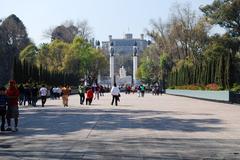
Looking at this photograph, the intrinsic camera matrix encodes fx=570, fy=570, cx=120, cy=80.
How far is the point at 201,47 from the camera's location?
298 ft

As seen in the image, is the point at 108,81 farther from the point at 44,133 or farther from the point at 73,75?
the point at 44,133

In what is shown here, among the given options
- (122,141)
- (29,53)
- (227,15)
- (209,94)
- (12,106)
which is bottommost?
(122,141)

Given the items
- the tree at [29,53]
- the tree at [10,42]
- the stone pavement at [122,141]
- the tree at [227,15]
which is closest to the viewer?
the stone pavement at [122,141]

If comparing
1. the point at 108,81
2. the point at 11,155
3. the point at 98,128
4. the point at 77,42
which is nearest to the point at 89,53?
the point at 77,42

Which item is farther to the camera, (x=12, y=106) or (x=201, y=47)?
(x=201, y=47)

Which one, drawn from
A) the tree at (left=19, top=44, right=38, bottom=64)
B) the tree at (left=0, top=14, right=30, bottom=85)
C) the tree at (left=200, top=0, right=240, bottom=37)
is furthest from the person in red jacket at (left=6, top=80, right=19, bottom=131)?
the tree at (left=19, top=44, right=38, bottom=64)

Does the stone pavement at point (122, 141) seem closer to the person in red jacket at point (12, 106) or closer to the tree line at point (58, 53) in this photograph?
the person in red jacket at point (12, 106)

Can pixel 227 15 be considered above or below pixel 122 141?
above

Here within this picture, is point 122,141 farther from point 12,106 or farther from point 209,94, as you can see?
point 209,94

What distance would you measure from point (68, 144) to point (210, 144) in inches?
149

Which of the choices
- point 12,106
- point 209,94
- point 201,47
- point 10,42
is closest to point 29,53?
point 10,42

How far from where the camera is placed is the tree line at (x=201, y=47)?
205 feet

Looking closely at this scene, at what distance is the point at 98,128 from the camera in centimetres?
2045

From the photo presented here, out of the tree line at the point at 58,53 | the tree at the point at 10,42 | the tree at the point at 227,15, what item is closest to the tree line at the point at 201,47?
the tree at the point at 227,15
